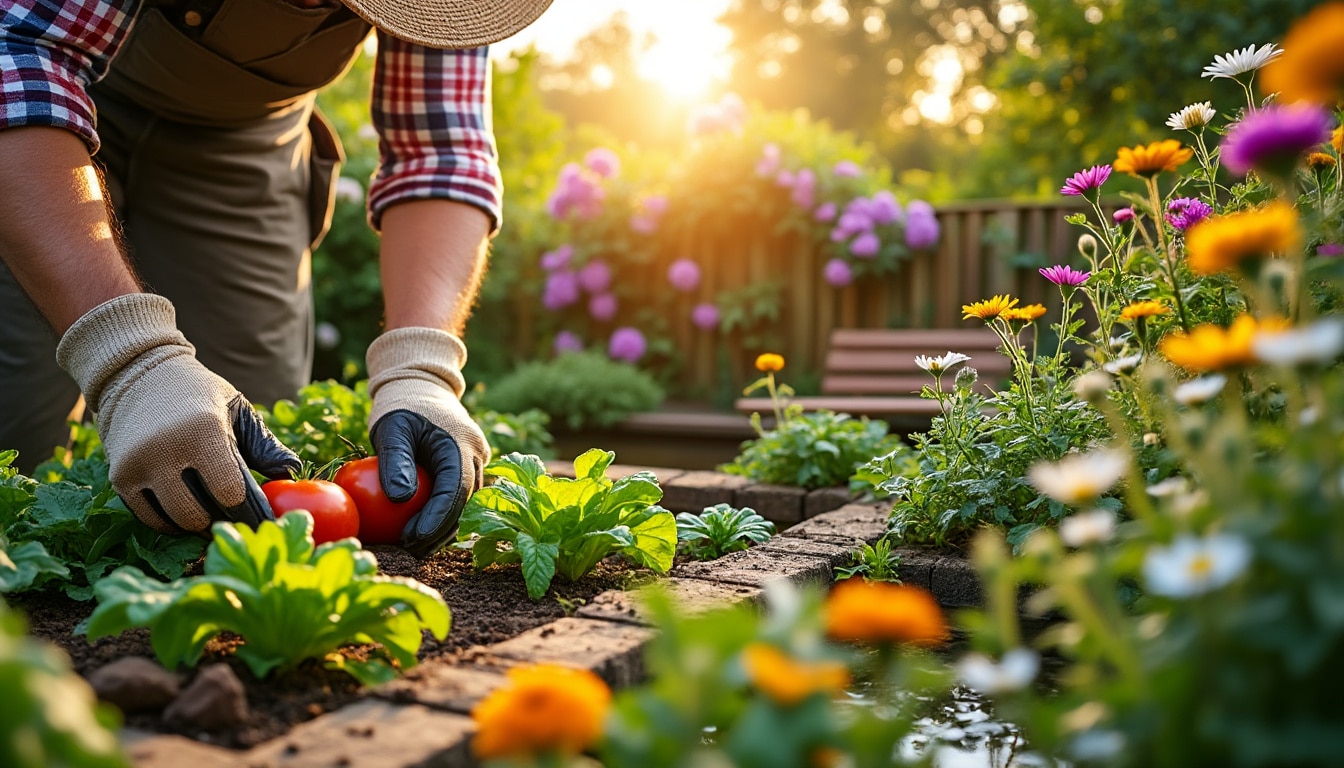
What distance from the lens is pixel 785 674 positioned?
32.3 inches

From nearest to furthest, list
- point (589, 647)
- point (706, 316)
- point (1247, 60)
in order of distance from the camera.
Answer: point (589, 647) → point (1247, 60) → point (706, 316)

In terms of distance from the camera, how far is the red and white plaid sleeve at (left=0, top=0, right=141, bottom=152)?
1917 mm

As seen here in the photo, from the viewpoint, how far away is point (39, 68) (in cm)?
195

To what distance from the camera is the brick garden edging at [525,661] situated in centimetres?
112

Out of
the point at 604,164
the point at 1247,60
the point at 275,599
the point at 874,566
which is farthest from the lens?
the point at 604,164

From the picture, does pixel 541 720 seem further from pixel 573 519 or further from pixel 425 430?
pixel 425 430

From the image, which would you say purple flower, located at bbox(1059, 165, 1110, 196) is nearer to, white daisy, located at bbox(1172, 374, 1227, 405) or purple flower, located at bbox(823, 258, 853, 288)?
white daisy, located at bbox(1172, 374, 1227, 405)

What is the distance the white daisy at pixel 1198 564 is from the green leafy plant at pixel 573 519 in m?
1.09

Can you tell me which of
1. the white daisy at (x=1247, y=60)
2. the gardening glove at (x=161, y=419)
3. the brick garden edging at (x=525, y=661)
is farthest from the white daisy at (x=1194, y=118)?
the gardening glove at (x=161, y=419)

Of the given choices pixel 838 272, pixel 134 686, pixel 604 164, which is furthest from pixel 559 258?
pixel 134 686

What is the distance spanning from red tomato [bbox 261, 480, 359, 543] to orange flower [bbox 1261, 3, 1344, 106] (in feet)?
4.91

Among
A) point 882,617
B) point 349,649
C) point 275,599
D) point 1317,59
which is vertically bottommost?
point 349,649

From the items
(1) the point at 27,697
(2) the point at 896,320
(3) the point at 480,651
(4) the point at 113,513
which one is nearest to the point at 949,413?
(3) the point at 480,651

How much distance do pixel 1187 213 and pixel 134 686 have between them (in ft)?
5.81
